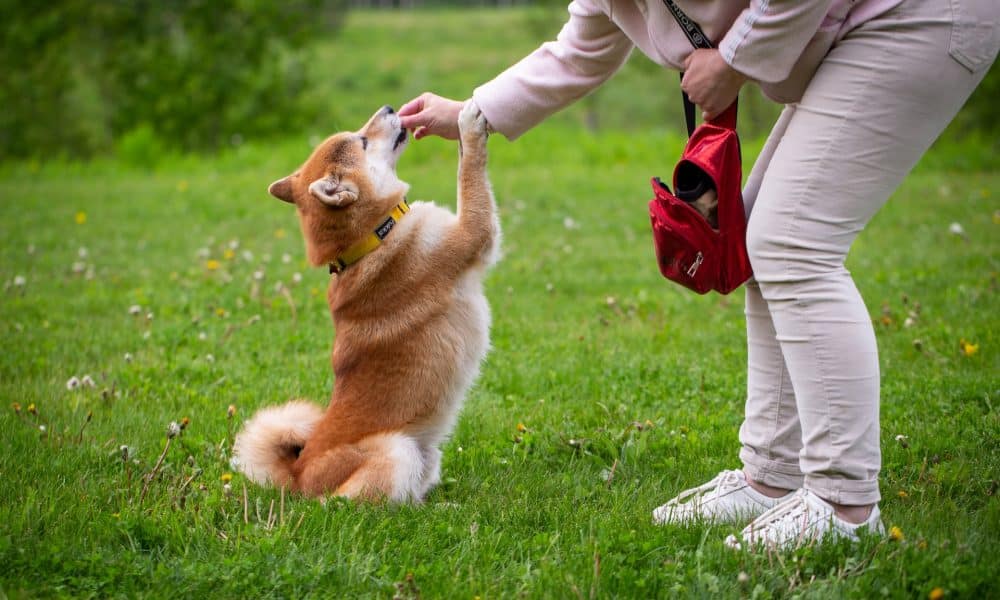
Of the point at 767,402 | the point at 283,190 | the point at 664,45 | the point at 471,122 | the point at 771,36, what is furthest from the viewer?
the point at 283,190

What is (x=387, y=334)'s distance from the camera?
351 centimetres

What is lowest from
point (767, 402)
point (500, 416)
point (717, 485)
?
point (500, 416)

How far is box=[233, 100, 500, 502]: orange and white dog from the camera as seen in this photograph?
3.35m

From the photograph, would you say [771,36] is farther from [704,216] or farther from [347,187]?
[347,187]

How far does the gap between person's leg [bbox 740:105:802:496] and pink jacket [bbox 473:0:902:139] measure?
1.05 ft

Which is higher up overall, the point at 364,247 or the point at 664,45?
the point at 664,45

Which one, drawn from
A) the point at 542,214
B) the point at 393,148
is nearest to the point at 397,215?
the point at 393,148

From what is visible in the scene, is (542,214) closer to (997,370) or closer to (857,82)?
(997,370)

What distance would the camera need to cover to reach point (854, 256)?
6.95m

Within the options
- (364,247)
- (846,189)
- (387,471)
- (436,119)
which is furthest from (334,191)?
(846,189)

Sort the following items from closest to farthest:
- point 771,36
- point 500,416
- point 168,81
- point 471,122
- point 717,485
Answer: point 771,36, point 717,485, point 471,122, point 500,416, point 168,81

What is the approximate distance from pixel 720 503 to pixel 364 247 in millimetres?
1693

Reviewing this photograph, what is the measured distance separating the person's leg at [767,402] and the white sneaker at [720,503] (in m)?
0.04

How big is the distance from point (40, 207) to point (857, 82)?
9.33m
